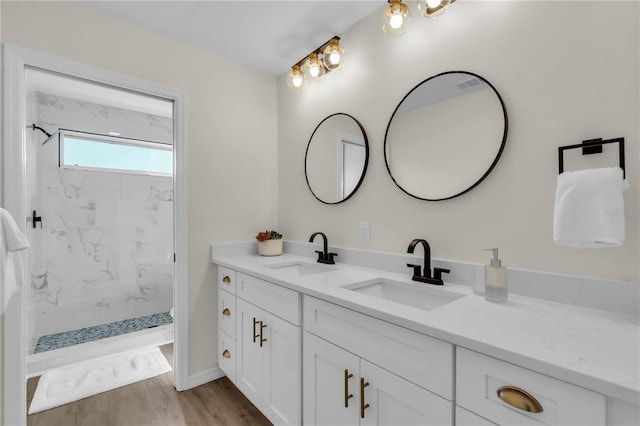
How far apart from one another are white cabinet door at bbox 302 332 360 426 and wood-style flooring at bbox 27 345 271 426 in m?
0.61

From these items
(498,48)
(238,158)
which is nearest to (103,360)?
(238,158)

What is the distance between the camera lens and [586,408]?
2.03 ft

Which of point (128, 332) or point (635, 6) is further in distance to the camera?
point (128, 332)

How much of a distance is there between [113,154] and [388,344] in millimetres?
3543

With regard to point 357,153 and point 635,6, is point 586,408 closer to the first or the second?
point 635,6

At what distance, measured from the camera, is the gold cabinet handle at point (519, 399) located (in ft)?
2.23

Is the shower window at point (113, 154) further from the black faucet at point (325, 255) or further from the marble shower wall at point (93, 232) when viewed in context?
the black faucet at point (325, 255)

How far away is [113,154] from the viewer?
10.7ft

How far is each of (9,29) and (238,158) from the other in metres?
1.35

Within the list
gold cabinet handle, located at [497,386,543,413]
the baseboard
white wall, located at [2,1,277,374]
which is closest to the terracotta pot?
white wall, located at [2,1,277,374]

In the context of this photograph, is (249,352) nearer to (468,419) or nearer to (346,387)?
(346,387)

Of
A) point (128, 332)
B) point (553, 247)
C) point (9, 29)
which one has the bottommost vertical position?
point (128, 332)

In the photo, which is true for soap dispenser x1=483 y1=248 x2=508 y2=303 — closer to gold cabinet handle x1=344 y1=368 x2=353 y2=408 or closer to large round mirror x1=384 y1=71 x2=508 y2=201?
large round mirror x1=384 y1=71 x2=508 y2=201

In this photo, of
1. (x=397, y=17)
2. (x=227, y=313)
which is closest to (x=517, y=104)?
(x=397, y=17)
